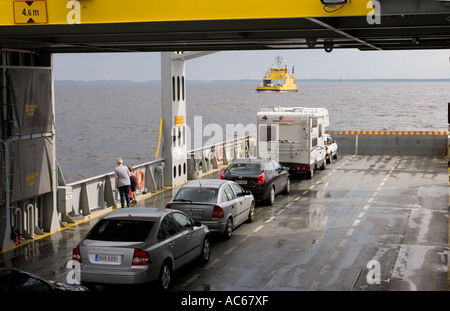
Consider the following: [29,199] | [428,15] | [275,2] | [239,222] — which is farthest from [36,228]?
[428,15]

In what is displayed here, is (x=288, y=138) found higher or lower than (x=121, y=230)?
higher

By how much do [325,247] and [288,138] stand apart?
11.9 meters

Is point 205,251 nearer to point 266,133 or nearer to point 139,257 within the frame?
point 139,257

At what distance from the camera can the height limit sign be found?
12.2 meters

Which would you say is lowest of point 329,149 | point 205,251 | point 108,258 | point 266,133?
point 205,251

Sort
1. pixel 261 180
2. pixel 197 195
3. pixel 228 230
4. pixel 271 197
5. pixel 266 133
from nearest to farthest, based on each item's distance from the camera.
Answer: pixel 197 195 → pixel 228 230 → pixel 261 180 → pixel 271 197 → pixel 266 133

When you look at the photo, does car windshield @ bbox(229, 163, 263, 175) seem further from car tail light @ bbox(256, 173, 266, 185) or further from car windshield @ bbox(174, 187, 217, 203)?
car windshield @ bbox(174, 187, 217, 203)

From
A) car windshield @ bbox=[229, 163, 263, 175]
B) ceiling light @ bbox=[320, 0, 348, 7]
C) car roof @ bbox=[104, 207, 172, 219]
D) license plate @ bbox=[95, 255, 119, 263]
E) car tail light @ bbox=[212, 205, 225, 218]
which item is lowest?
car tail light @ bbox=[212, 205, 225, 218]

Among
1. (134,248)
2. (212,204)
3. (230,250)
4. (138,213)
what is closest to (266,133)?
(212,204)

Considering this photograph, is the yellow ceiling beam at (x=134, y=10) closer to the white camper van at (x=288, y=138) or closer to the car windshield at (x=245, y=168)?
the car windshield at (x=245, y=168)

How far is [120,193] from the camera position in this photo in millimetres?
20328

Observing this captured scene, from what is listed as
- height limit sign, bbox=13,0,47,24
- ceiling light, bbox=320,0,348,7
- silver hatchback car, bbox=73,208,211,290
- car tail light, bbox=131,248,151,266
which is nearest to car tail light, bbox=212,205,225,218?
silver hatchback car, bbox=73,208,211,290

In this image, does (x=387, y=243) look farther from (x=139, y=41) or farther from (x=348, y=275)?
(x=139, y=41)

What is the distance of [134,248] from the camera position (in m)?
11.4
